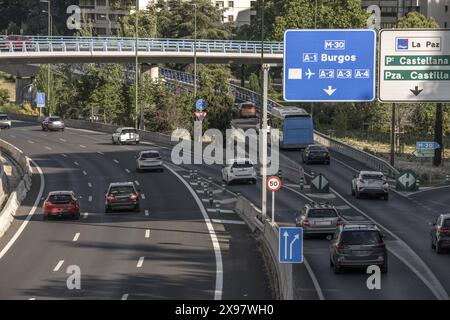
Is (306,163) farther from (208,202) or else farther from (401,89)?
(401,89)

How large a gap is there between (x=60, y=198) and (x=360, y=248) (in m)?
20.8

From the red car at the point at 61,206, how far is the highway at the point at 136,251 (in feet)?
1.58

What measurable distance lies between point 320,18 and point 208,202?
245ft

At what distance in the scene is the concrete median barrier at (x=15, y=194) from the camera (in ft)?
146

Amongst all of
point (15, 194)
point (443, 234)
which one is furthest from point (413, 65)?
point (15, 194)

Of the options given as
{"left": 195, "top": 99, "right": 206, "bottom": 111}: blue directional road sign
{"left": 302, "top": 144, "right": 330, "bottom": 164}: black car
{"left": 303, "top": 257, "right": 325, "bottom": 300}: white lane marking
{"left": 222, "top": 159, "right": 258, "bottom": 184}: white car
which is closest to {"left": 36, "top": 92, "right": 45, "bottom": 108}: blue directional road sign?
{"left": 195, "top": 99, "right": 206, "bottom": 111}: blue directional road sign

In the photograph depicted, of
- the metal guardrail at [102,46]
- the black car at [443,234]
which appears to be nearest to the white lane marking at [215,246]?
the black car at [443,234]

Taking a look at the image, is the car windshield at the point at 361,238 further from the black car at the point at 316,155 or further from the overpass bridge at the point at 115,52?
the overpass bridge at the point at 115,52

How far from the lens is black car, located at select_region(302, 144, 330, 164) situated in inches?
2844

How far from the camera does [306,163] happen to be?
72.8 m

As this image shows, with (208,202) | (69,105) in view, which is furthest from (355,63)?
(69,105)

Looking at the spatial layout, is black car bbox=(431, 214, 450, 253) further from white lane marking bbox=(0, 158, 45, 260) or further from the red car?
the red car

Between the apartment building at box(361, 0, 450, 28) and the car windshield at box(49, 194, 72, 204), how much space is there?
10368 cm
